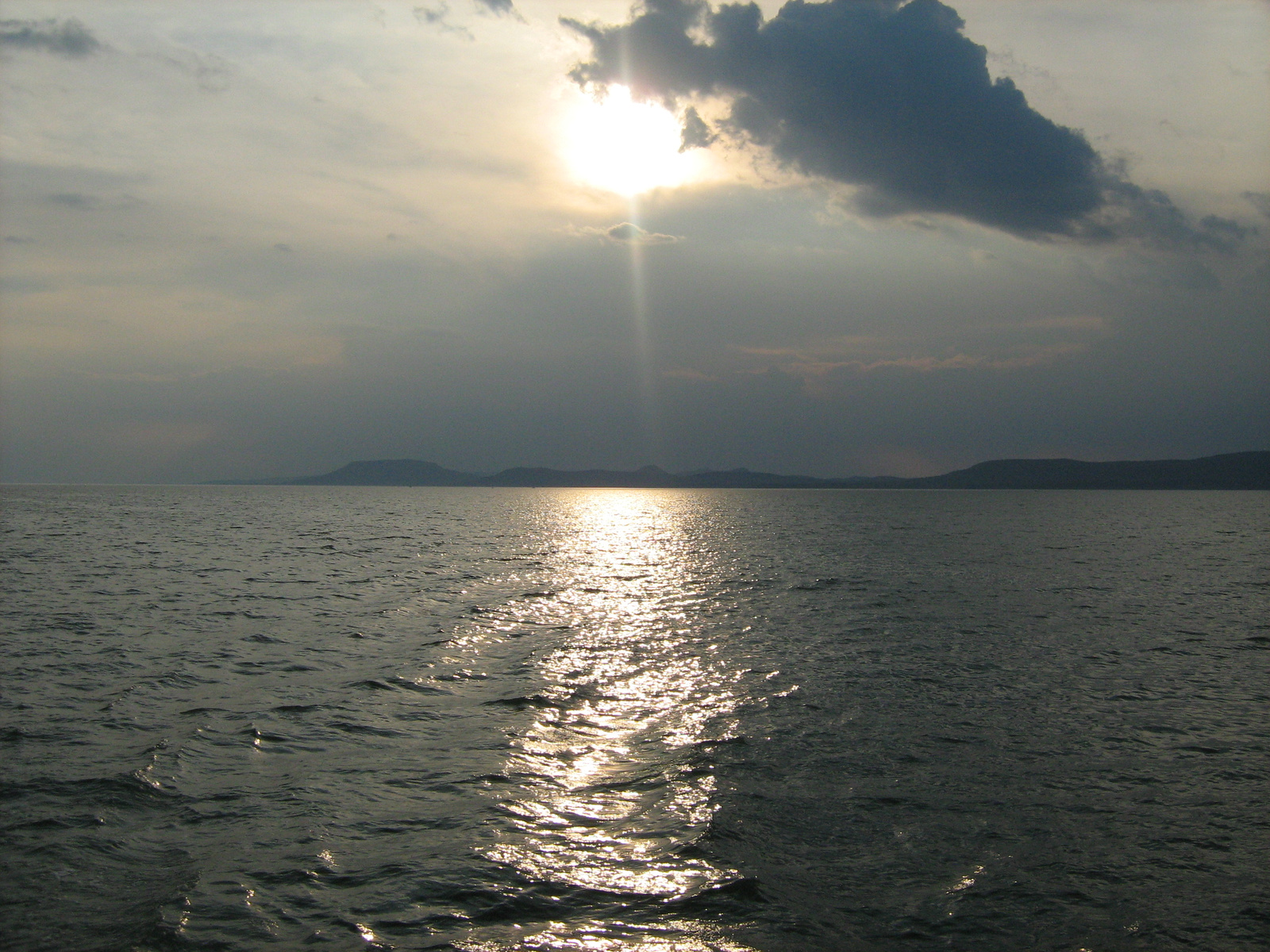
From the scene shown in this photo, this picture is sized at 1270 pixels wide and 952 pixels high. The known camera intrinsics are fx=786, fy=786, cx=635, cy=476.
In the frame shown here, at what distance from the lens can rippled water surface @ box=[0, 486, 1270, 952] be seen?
33.4ft

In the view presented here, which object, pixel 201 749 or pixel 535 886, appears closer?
pixel 535 886

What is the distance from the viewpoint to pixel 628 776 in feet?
50.2

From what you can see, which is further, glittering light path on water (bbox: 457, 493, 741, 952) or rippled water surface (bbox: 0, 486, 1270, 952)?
glittering light path on water (bbox: 457, 493, 741, 952)

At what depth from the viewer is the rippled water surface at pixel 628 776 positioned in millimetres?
10188

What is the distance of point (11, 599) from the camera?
1427 inches

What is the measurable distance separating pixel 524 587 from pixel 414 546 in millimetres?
32260

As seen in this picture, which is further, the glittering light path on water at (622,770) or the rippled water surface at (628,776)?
the glittering light path on water at (622,770)

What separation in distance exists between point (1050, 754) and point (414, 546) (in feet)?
214

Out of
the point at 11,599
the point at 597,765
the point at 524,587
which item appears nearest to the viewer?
the point at 597,765

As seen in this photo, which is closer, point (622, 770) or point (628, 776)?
point (628, 776)

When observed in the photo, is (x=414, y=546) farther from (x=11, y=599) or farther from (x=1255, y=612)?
(x=1255, y=612)

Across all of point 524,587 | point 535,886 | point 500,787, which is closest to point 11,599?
point 524,587

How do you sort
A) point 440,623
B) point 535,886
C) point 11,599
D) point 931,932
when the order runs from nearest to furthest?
point 931,932 → point 535,886 → point 440,623 → point 11,599

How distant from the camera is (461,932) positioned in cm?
961
